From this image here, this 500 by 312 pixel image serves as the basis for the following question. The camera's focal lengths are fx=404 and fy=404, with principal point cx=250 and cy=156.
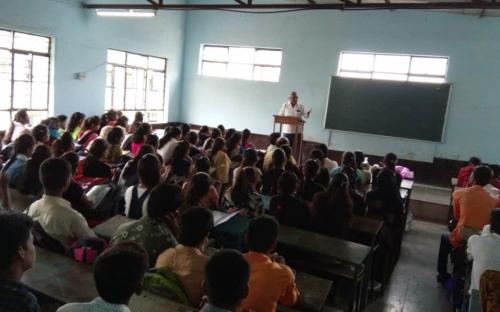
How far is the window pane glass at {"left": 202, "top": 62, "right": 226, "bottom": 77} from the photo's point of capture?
9867 millimetres

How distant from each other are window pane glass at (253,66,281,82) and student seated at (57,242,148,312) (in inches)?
327

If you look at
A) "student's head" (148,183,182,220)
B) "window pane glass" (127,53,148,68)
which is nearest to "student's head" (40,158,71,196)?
"student's head" (148,183,182,220)

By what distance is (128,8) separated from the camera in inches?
267

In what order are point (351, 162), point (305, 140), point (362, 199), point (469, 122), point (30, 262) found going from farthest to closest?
1. point (305, 140)
2. point (469, 122)
3. point (351, 162)
4. point (362, 199)
5. point (30, 262)

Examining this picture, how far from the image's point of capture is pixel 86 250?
1.93m

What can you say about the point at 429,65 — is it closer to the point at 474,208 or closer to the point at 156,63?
the point at 474,208

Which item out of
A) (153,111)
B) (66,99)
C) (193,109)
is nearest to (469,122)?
(193,109)

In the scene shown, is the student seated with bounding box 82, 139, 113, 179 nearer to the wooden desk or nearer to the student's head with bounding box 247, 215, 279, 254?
the wooden desk

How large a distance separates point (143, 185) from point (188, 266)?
123 cm

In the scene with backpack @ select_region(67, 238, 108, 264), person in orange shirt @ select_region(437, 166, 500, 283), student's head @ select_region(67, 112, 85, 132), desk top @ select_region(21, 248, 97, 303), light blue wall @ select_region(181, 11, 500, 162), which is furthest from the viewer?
light blue wall @ select_region(181, 11, 500, 162)

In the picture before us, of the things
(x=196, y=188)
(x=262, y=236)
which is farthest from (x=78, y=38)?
(x=262, y=236)

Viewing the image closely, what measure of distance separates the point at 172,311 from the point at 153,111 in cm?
873

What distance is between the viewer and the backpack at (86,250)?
1.93m

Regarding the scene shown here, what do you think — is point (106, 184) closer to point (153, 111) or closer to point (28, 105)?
point (28, 105)
